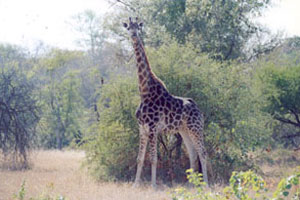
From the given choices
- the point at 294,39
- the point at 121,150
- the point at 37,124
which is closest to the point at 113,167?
the point at 121,150

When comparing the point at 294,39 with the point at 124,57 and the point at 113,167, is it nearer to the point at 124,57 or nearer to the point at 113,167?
the point at 124,57

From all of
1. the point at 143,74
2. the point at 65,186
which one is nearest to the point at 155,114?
the point at 143,74

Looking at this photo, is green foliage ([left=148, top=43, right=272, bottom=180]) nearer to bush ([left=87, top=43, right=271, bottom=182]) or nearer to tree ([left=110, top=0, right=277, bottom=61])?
bush ([left=87, top=43, right=271, bottom=182])

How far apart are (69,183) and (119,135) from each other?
5.96 ft

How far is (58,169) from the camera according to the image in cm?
1294

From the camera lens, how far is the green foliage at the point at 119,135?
11375 millimetres

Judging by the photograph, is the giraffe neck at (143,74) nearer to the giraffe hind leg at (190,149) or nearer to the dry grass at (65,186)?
the giraffe hind leg at (190,149)

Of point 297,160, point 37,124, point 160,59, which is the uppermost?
point 160,59

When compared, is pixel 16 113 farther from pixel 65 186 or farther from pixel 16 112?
pixel 65 186

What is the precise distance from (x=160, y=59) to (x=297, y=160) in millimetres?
7298

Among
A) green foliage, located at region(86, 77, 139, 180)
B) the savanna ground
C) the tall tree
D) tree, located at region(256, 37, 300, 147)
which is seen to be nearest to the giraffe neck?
green foliage, located at region(86, 77, 139, 180)

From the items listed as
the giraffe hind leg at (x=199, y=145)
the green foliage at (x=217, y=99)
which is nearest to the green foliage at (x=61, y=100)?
the green foliage at (x=217, y=99)

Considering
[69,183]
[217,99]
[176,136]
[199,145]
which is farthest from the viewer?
[176,136]

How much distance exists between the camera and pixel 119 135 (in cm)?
1134
